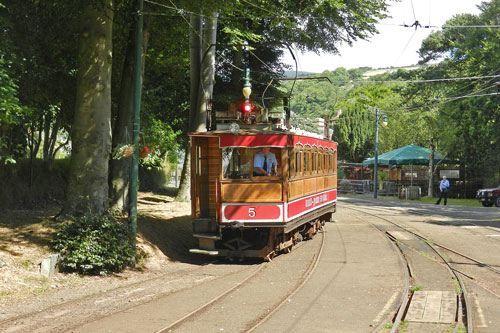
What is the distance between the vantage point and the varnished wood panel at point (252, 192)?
13711 millimetres

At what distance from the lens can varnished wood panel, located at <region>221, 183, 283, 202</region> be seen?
45.0 ft

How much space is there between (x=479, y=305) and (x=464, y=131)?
109 feet

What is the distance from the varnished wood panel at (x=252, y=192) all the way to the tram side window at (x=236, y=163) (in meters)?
0.27

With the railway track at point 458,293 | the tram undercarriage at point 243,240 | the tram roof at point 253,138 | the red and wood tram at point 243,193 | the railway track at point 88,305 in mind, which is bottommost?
the railway track at point 88,305

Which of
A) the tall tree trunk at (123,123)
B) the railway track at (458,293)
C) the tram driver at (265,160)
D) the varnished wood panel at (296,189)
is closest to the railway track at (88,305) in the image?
the tram driver at (265,160)

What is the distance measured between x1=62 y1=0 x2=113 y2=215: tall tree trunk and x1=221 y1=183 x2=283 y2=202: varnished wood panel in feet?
9.29

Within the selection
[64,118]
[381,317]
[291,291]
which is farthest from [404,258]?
[64,118]

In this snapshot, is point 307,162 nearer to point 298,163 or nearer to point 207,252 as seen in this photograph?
point 298,163

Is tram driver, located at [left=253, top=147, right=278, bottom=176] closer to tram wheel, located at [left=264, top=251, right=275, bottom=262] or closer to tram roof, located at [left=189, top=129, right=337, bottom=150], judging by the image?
tram roof, located at [left=189, top=129, right=337, bottom=150]

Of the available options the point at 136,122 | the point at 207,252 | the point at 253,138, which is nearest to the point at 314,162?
the point at 253,138

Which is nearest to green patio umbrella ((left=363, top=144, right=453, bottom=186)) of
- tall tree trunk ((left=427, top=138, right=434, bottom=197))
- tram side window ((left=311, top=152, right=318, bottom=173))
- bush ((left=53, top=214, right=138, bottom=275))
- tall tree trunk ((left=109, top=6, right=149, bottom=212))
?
tall tree trunk ((left=427, top=138, right=434, bottom=197))

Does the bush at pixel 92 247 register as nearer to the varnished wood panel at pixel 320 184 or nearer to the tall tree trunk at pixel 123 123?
the tall tree trunk at pixel 123 123

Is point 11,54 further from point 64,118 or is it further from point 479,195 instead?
point 479,195

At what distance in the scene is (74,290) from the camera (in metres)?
10.4
